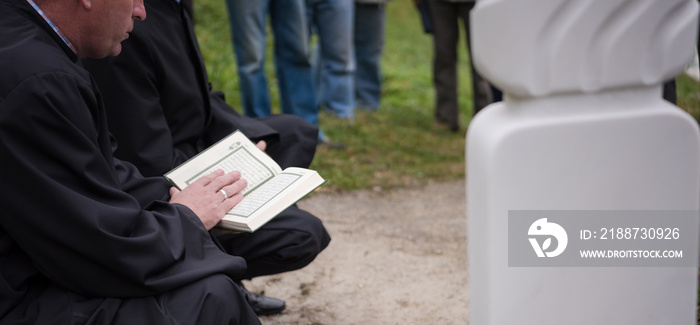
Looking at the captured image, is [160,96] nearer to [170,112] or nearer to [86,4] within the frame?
[170,112]

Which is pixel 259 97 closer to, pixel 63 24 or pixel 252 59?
pixel 252 59

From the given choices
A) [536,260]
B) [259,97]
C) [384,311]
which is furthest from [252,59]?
[536,260]

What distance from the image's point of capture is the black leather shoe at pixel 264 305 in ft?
10.2

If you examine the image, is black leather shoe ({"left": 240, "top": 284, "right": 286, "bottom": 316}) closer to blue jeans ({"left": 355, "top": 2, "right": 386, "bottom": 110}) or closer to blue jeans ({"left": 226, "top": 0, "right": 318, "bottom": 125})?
blue jeans ({"left": 226, "top": 0, "right": 318, "bottom": 125})

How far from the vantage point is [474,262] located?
186 centimetres

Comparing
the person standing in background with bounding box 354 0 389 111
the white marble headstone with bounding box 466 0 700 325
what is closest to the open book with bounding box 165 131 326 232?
the white marble headstone with bounding box 466 0 700 325

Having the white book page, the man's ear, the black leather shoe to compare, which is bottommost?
the black leather shoe

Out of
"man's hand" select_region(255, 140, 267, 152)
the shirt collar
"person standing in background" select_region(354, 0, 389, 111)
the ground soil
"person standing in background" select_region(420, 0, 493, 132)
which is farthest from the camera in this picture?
"person standing in background" select_region(354, 0, 389, 111)

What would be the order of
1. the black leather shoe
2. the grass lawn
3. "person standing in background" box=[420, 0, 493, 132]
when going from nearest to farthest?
the black leather shoe
the grass lawn
"person standing in background" box=[420, 0, 493, 132]

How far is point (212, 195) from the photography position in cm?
228

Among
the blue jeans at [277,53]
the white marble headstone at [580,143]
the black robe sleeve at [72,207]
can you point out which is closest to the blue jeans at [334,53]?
the blue jeans at [277,53]

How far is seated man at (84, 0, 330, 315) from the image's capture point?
2602 millimetres

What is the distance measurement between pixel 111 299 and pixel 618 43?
4.34 ft

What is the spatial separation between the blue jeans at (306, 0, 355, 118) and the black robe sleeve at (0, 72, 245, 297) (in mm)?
4688
